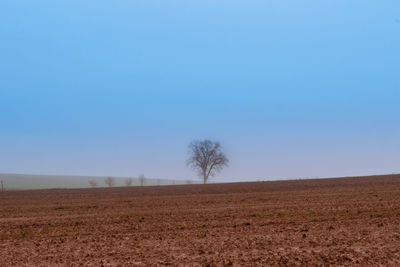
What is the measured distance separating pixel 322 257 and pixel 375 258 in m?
1.19

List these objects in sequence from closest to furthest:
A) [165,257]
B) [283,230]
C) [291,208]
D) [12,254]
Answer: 1. [165,257]
2. [12,254]
3. [283,230]
4. [291,208]

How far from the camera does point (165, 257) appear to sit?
9359 millimetres

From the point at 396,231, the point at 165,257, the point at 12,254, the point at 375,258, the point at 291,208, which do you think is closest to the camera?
the point at 375,258

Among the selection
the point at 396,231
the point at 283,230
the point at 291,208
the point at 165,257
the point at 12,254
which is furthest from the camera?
the point at 291,208

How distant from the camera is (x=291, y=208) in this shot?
60.7ft

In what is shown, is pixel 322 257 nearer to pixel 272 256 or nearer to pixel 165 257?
pixel 272 256

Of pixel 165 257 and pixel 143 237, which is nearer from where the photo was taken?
pixel 165 257

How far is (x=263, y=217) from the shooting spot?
616 inches

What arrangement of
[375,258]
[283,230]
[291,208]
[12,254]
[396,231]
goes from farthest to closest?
[291,208] < [283,230] < [396,231] < [12,254] < [375,258]

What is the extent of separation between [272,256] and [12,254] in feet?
23.4

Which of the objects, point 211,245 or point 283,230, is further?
point 283,230

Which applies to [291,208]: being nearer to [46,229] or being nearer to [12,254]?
[46,229]

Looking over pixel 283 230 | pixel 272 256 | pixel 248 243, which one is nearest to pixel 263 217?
pixel 283 230

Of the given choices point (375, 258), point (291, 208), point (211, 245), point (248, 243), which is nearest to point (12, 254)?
point (211, 245)
